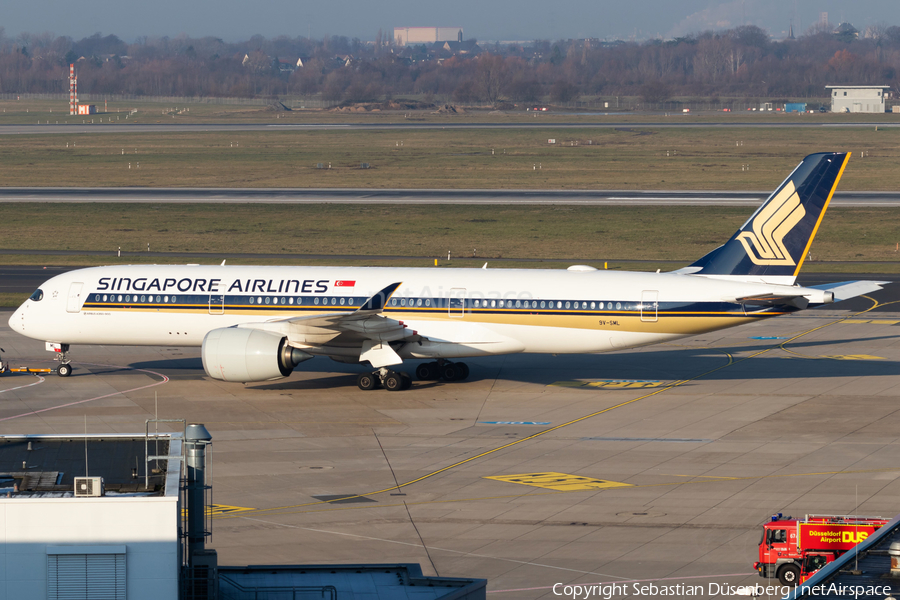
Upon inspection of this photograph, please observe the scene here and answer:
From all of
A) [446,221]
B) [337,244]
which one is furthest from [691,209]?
[337,244]

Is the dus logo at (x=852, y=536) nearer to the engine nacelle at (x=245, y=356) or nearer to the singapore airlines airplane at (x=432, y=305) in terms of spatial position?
the singapore airlines airplane at (x=432, y=305)

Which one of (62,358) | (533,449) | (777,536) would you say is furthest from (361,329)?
(777,536)

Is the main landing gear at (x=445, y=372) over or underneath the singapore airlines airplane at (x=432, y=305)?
underneath

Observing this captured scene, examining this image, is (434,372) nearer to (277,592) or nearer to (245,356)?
(245,356)

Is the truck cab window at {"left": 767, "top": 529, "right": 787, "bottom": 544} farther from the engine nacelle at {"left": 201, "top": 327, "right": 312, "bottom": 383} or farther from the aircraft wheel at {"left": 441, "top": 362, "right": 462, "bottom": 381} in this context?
the aircraft wheel at {"left": 441, "top": 362, "right": 462, "bottom": 381}

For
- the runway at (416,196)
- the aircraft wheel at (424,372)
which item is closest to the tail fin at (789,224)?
the aircraft wheel at (424,372)

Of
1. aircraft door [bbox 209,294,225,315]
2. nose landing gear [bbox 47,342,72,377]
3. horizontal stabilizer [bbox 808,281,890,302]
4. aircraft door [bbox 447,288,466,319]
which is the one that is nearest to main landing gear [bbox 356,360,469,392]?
aircraft door [bbox 447,288,466,319]
